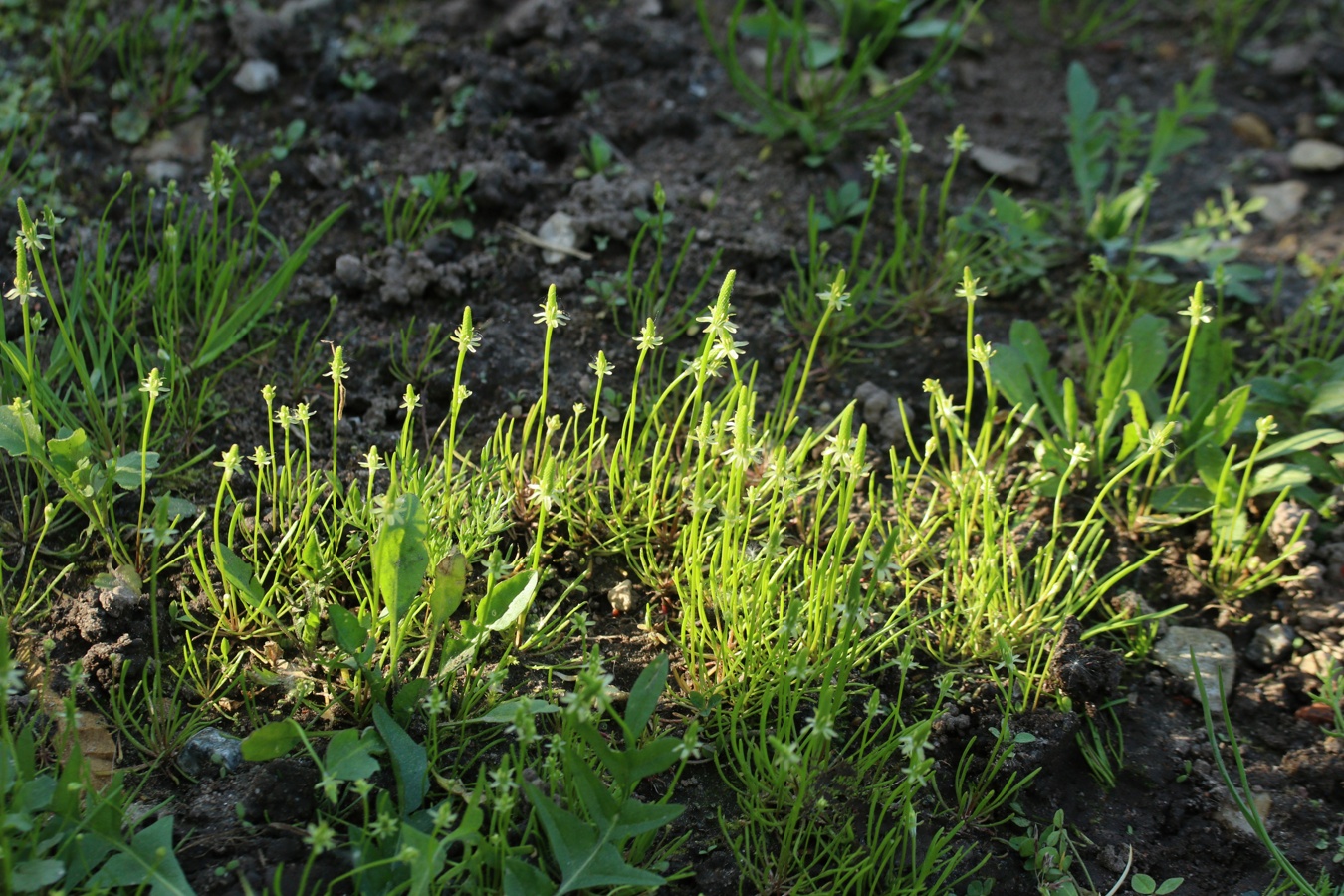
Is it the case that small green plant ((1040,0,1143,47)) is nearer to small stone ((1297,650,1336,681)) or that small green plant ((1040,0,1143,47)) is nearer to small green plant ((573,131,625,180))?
small green plant ((573,131,625,180))

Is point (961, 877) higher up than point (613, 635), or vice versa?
point (613, 635)

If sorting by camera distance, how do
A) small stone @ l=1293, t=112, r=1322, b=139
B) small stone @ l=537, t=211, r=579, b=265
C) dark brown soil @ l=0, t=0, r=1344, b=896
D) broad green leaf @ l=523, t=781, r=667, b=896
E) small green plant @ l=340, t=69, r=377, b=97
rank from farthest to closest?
small stone @ l=1293, t=112, r=1322, b=139 → small green plant @ l=340, t=69, r=377, b=97 → small stone @ l=537, t=211, r=579, b=265 → dark brown soil @ l=0, t=0, r=1344, b=896 → broad green leaf @ l=523, t=781, r=667, b=896

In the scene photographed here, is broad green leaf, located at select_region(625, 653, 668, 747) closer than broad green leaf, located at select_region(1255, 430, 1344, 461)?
Yes

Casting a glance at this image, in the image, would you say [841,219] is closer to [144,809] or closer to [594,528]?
[594,528]

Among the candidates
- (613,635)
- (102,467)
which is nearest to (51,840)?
(102,467)

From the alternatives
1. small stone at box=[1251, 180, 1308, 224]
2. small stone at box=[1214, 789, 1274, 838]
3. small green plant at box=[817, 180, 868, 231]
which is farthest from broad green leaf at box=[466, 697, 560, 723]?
small stone at box=[1251, 180, 1308, 224]
